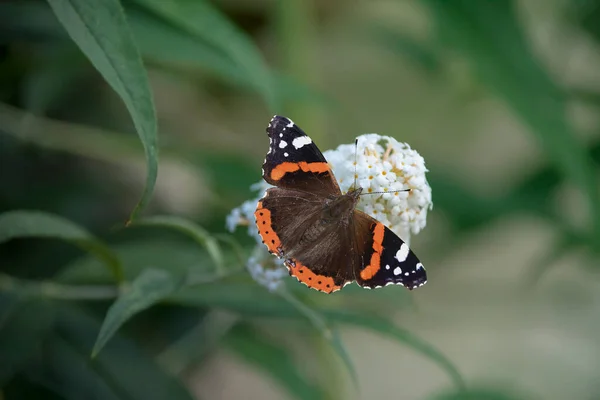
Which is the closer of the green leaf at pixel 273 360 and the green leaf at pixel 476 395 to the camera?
the green leaf at pixel 476 395

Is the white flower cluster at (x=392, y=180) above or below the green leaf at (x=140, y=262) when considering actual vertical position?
above

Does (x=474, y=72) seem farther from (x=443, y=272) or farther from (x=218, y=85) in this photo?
(x=443, y=272)

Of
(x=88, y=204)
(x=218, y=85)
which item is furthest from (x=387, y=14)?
(x=88, y=204)

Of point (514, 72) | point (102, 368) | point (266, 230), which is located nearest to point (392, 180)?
point (266, 230)

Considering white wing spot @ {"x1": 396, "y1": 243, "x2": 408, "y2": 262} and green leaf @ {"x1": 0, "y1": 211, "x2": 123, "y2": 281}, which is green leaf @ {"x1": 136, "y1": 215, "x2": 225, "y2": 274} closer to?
green leaf @ {"x1": 0, "y1": 211, "x2": 123, "y2": 281}

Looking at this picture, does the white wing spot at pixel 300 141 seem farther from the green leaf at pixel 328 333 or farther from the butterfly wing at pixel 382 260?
the green leaf at pixel 328 333

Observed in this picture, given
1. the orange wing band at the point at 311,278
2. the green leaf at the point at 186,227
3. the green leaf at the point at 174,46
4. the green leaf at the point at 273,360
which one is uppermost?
the green leaf at the point at 174,46

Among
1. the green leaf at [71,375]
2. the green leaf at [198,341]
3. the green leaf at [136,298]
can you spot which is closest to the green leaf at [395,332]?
Result: the green leaf at [136,298]

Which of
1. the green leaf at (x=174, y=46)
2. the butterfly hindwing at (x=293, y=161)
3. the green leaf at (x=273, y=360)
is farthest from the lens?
the green leaf at (x=273, y=360)
